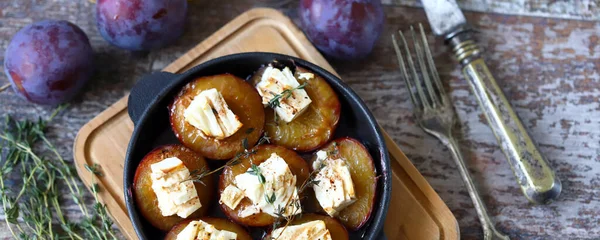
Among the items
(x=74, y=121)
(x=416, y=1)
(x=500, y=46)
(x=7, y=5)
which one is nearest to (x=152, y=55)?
(x=74, y=121)

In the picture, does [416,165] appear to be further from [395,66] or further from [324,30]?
[324,30]

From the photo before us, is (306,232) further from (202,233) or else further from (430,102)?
(430,102)

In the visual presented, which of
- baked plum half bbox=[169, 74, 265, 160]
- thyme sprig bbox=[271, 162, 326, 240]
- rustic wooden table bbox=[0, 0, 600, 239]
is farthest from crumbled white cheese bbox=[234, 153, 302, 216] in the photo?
rustic wooden table bbox=[0, 0, 600, 239]

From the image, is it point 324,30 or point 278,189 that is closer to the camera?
point 278,189

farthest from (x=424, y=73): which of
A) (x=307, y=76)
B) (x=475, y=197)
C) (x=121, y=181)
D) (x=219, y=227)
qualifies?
(x=121, y=181)

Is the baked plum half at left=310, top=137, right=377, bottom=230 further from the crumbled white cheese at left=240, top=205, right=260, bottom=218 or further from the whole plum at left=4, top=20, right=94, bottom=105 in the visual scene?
the whole plum at left=4, top=20, right=94, bottom=105

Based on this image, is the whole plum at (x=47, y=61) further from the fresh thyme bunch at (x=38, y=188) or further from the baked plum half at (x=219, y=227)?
the baked plum half at (x=219, y=227)

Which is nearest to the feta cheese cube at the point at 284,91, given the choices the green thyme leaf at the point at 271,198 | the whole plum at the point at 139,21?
the green thyme leaf at the point at 271,198
